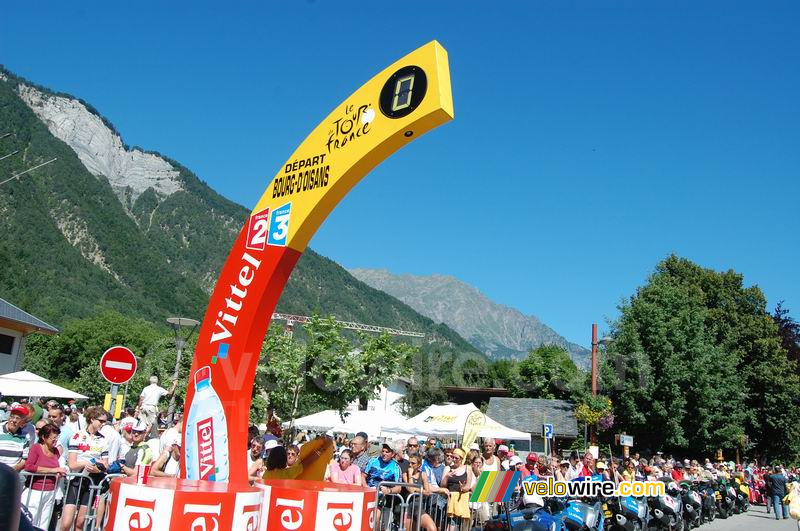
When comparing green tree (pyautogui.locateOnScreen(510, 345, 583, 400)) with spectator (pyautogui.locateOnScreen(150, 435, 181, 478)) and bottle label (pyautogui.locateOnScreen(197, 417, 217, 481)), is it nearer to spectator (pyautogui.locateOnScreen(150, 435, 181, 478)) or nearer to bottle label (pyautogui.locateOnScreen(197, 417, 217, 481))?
spectator (pyautogui.locateOnScreen(150, 435, 181, 478))

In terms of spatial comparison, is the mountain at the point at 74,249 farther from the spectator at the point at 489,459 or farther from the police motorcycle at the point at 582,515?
the police motorcycle at the point at 582,515

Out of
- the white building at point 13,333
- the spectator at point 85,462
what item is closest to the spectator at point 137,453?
the spectator at point 85,462

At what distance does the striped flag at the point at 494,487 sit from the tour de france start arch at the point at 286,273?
11.2 feet

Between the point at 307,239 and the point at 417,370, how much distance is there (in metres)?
66.4

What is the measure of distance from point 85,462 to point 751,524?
18.7 meters

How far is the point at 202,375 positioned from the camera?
7.29 meters

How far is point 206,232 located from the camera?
199625 millimetres

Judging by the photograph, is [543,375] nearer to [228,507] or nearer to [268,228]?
[268,228]

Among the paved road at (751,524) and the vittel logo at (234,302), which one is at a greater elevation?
the vittel logo at (234,302)

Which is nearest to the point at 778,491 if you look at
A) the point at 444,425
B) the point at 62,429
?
the point at 444,425

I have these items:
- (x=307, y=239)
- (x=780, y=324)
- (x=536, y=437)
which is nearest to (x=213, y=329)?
(x=307, y=239)

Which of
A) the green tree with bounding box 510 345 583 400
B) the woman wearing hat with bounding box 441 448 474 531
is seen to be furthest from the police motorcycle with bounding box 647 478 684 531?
the green tree with bounding box 510 345 583 400

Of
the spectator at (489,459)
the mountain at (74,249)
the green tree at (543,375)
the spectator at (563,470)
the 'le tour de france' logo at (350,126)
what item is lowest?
the spectator at (563,470)

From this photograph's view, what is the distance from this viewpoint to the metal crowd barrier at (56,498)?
859 cm
